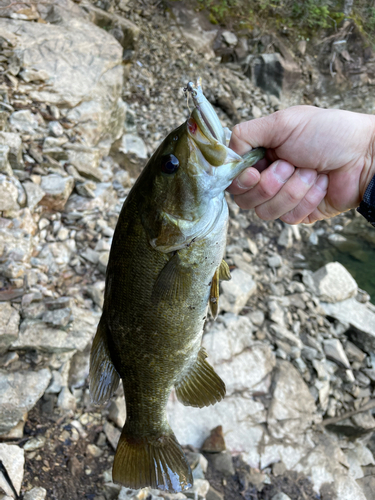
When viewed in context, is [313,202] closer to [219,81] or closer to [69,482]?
[69,482]

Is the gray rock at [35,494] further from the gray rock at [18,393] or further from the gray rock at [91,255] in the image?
the gray rock at [91,255]

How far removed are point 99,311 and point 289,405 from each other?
2.32 metres

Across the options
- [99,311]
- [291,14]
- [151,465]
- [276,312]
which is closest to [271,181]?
[151,465]

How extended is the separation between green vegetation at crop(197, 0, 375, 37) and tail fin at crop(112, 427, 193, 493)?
929 cm

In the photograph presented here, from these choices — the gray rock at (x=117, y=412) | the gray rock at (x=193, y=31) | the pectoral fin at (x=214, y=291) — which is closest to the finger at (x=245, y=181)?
the pectoral fin at (x=214, y=291)

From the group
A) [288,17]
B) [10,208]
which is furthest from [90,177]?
[288,17]

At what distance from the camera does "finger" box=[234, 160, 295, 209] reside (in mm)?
2158

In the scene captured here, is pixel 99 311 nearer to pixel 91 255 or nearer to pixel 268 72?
pixel 91 255

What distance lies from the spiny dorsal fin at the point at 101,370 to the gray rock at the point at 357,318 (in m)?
4.45

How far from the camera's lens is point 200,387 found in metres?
2.01

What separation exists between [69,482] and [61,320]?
1.16 metres

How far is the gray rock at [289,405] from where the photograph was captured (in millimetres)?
4250

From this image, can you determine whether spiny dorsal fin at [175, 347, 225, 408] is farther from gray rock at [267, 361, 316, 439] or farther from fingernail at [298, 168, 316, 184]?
gray rock at [267, 361, 316, 439]

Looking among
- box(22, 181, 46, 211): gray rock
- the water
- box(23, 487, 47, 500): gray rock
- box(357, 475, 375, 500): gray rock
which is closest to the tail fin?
box(23, 487, 47, 500): gray rock
